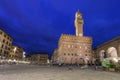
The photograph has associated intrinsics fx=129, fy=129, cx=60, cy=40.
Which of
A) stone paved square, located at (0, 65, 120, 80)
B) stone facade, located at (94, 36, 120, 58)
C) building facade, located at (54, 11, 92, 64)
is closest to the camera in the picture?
stone paved square, located at (0, 65, 120, 80)

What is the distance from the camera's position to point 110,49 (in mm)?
60781

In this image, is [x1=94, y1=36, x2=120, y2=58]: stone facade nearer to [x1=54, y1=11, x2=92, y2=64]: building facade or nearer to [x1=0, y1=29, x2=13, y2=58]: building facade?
[x1=54, y1=11, x2=92, y2=64]: building facade

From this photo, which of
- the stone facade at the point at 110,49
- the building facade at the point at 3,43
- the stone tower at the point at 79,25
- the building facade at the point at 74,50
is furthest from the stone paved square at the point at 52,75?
the stone tower at the point at 79,25

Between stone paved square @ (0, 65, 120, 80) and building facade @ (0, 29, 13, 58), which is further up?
building facade @ (0, 29, 13, 58)

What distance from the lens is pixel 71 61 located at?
267 ft

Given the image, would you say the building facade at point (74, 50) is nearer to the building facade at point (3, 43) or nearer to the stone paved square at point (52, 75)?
the building facade at point (3, 43)

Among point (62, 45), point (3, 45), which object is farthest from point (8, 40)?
point (62, 45)

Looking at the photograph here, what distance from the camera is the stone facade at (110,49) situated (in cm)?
5122

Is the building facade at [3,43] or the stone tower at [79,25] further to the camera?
the stone tower at [79,25]

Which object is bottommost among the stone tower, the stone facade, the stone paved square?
the stone paved square

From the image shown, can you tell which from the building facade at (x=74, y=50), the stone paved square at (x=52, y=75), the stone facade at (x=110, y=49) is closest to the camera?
the stone paved square at (x=52, y=75)

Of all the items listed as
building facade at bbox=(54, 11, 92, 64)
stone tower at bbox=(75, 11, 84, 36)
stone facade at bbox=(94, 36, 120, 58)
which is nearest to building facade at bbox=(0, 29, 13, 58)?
building facade at bbox=(54, 11, 92, 64)

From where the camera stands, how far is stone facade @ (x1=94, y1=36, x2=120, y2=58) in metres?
51.2

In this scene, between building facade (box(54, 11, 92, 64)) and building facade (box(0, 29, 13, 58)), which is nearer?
building facade (box(0, 29, 13, 58))
